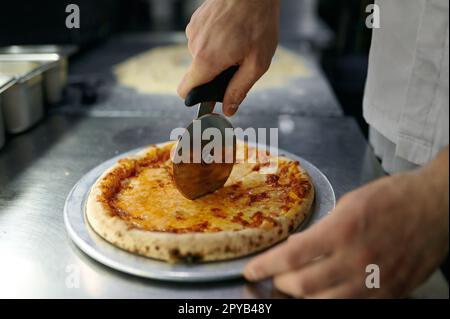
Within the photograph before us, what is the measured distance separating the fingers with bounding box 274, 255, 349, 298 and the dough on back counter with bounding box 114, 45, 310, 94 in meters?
1.65

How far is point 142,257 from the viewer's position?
1134mm

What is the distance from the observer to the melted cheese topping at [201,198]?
1233 millimetres

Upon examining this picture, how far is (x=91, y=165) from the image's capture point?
1.70 m

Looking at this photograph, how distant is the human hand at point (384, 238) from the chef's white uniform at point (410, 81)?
0.23 meters

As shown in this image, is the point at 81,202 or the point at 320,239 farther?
the point at 81,202

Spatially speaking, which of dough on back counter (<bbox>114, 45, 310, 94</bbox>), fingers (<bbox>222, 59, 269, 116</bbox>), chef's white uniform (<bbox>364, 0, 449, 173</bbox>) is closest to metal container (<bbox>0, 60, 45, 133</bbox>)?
dough on back counter (<bbox>114, 45, 310, 94</bbox>)

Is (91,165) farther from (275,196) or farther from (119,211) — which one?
(275,196)

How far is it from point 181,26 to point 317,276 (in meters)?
3.19

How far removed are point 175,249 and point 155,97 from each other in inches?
54.9

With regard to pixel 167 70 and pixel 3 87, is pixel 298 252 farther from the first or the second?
pixel 167 70

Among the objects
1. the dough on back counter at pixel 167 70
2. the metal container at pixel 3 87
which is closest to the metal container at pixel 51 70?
the metal container at pixel 3 87

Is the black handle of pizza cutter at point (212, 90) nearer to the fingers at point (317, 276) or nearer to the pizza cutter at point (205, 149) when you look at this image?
the pizza cutter at point (205, 149)

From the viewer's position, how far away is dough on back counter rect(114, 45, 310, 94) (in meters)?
2.55

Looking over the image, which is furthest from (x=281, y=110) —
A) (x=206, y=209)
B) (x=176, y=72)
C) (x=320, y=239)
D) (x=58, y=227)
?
(x=320, y=239)
